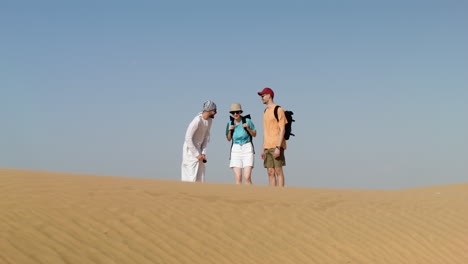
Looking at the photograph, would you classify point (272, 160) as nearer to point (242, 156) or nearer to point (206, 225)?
point (242, 156)

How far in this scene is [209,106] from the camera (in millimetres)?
11070

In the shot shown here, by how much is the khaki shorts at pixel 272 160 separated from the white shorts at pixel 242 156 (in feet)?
1.63

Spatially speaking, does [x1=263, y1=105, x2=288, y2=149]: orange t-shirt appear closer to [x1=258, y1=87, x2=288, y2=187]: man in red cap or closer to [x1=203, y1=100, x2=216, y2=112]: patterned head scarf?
[x1=258, y1=87, x2=288, y2=187]: man in red cap

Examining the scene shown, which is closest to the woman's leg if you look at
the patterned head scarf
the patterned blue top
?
the patterned blue top

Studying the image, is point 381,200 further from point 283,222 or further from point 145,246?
point 145,246

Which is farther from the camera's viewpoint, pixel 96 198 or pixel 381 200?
pixel 381 200

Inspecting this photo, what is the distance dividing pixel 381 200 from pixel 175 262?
5.63 meters

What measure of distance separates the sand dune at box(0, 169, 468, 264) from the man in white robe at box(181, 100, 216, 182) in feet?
3.81

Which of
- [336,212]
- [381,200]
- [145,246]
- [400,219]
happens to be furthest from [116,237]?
[381,200]

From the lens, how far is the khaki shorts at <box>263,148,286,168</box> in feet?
37.5

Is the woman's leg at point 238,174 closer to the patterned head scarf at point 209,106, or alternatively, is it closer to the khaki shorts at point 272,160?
the khaki shorts at point 272,160

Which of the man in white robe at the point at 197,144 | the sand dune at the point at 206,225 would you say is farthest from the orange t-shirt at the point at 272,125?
the sand dune at the point at 206,225

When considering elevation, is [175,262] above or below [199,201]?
below

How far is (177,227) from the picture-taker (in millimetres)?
6898
